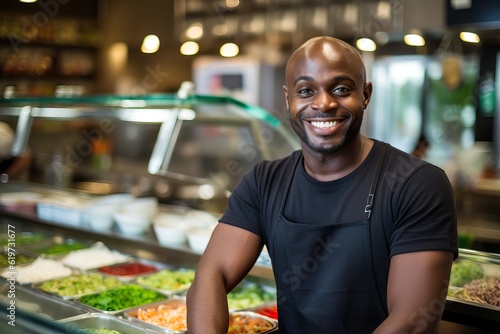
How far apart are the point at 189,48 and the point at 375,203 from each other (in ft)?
20.1

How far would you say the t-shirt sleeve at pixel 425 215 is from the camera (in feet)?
5.64

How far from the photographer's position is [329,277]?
194 cm

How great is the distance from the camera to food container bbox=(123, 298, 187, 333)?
8.12 feet

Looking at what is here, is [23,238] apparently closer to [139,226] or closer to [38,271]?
[38,271]

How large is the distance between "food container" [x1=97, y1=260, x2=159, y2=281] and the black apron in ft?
4.46

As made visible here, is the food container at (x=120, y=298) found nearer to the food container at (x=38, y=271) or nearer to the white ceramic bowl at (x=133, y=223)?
the food container at (x=38, y=271)

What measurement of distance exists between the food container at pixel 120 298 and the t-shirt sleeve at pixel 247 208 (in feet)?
2.68

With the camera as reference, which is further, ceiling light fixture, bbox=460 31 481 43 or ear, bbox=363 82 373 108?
ceiling light fixture, bbox=460 31 481 43

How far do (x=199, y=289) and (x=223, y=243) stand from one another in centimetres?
18

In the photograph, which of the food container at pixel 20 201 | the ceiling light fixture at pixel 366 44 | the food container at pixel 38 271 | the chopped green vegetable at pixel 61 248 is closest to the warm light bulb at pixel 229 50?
the ceiling light fixture at pixel 366 44

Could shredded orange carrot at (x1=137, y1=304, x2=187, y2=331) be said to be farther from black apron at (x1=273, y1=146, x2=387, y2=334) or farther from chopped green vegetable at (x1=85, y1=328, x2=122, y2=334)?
black apron at (x1=273, y1=146, x2=387, y2=334)

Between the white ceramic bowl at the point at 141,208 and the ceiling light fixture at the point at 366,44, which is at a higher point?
the ceiling light fixture at the point at 366,44

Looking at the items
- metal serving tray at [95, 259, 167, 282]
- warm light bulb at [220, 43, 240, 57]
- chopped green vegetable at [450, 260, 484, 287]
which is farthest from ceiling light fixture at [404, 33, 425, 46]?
chopped green vegetable at [450, 260, 484, 287]

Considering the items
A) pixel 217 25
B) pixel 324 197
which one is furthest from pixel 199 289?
pixel 217 25
